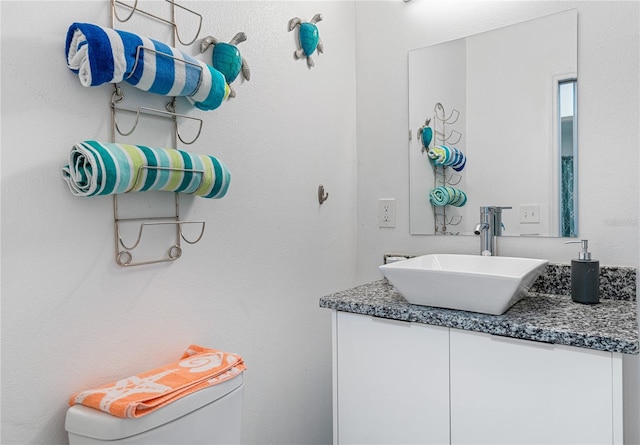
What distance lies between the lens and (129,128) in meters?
1.14

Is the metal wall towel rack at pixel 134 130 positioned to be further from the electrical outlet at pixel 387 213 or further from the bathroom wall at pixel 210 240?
the electrical outlet at pixel 387 213

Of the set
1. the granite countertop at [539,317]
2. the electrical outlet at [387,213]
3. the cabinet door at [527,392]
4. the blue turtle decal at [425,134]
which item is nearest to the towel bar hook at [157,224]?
the granite countertop at [539,317]

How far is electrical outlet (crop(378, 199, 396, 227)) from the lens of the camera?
1923mm

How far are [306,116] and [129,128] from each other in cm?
77

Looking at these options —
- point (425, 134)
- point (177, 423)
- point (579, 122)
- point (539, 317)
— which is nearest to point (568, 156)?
point (579, 122)

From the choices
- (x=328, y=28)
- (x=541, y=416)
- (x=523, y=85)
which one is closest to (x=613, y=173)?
(x=523, y=85)

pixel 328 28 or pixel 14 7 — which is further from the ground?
pixel 328 28

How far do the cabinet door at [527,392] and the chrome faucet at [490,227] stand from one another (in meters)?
0.51

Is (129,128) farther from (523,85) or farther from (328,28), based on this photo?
(523,85)

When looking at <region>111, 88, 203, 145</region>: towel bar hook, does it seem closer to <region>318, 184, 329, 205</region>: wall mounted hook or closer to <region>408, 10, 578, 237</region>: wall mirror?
<region>318, 184, 329, 205</region>: wall mounted hook

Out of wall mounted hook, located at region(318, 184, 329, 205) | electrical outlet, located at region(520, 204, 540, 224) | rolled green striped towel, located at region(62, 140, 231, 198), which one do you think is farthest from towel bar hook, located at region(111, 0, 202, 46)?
electrical outlet, located at region(520, 204, 540, 224)

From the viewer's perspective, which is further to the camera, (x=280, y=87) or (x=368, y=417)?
(x=280, y=87)

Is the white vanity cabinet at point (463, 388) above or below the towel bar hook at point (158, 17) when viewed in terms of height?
below

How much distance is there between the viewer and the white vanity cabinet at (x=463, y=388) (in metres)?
1.05
